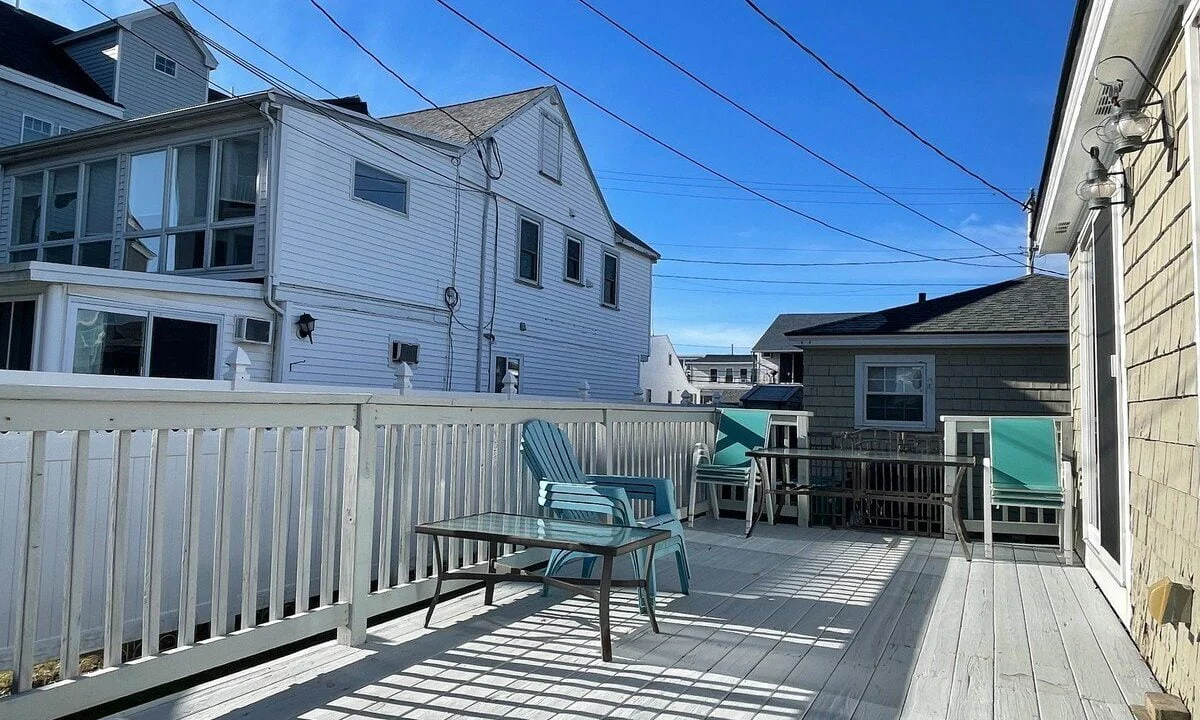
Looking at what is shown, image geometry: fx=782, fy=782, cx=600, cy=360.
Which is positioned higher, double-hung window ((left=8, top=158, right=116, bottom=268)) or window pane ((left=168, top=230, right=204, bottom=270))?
double-hung window ((left=8, top=158, right=116, bottom=268))

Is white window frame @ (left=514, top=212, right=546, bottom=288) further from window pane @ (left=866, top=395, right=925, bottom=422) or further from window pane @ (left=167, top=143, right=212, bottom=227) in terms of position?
window pane @ (left=866, top=395, right=925, bottom=422)

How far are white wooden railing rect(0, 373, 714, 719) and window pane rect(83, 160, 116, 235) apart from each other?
A: 6.56 meters

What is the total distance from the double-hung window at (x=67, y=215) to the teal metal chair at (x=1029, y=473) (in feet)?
34.1

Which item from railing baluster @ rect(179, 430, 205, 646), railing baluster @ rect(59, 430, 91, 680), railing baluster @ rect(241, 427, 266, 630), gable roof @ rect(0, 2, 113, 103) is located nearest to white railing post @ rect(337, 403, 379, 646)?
railing baluster @ rect(241, 427, 266, 630)

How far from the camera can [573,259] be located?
14.2 metres

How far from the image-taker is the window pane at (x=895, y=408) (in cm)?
945

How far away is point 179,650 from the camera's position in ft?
7.88

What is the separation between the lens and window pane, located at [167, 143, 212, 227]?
9.46m

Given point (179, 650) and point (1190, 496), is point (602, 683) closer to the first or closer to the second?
point (179, 650)

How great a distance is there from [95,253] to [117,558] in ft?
32.1

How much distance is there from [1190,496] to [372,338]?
30.0 ft

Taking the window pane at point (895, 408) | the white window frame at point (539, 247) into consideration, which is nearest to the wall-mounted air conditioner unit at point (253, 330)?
the white window frame at point (539, 247)

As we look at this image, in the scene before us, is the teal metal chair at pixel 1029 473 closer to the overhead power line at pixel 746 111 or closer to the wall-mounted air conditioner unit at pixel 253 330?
the overhead power line at pixel 746 111

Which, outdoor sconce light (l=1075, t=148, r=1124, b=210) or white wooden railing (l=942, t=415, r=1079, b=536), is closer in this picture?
outdoor sconce light (l=1075, t=148, r=1124, b=210)
